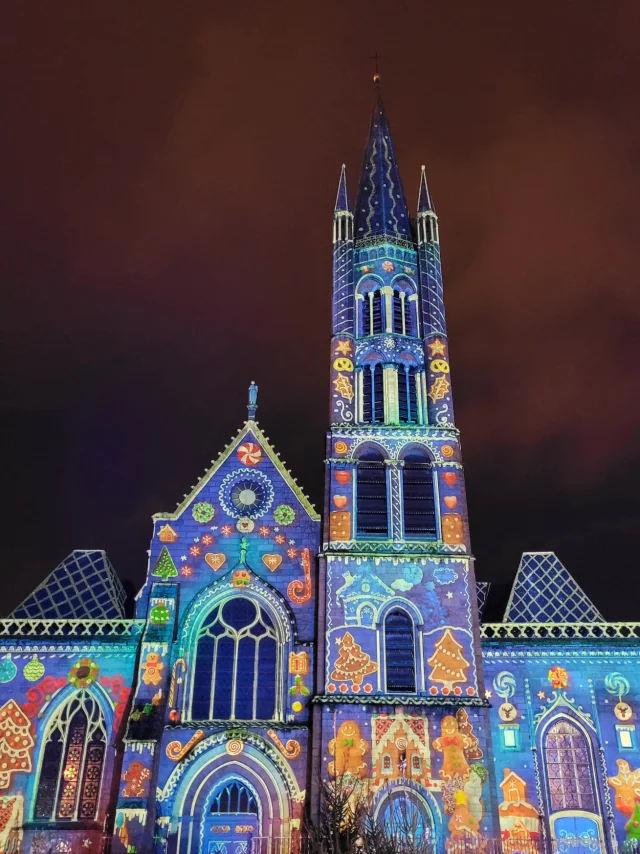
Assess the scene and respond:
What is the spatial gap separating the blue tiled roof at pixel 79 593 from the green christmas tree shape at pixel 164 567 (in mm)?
3013

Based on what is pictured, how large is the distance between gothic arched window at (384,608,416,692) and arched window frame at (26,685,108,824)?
1142cm

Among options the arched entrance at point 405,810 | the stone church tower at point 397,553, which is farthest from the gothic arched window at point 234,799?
the arched entrance at point 405,810

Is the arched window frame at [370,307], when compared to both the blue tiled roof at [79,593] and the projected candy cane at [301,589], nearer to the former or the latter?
the projected candy cane at [301,589]

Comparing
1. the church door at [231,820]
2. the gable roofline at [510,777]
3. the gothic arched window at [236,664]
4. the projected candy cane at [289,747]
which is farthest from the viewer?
the gothic arched window at [236,664]

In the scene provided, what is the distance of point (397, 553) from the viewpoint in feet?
117

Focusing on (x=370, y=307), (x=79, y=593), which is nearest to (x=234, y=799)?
(x=79, y=593)

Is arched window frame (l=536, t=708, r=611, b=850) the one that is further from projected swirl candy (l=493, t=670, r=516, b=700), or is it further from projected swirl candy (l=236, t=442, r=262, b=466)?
projected swirl candy (l=236, t=442, r=262, b=466)

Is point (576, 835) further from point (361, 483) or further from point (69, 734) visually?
point (69, 734)

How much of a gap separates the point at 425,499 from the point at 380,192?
67.4 feet

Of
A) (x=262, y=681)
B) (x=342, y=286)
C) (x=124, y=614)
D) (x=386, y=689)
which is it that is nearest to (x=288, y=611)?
(x=262, y=681)

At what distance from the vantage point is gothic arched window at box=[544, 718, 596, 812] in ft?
105

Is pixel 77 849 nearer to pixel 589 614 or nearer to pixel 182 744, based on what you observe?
pixel 182 744

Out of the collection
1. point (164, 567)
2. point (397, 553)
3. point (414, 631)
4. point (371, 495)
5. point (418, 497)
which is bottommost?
point (414, 631)

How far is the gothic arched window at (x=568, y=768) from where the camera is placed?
105 ft
